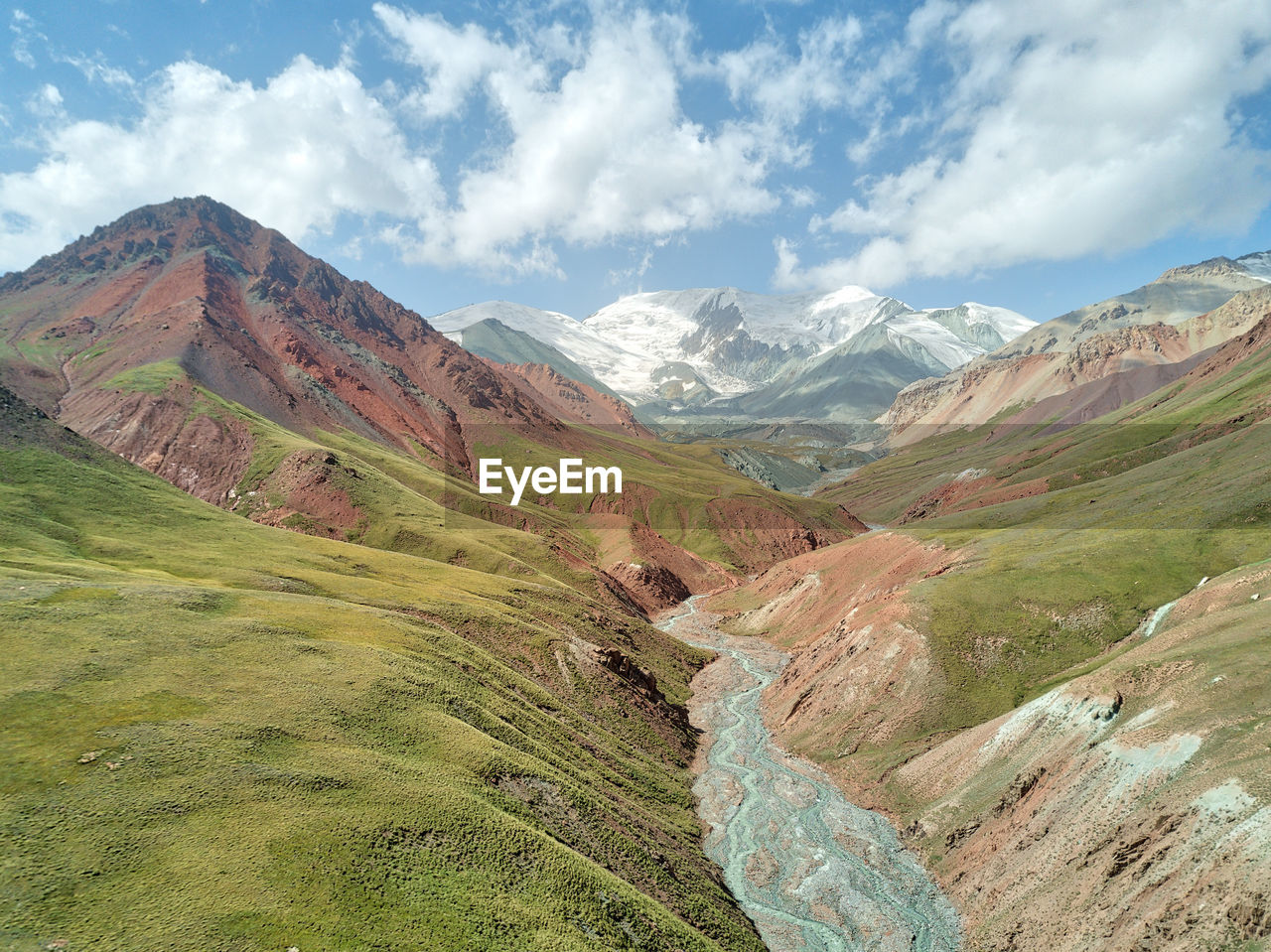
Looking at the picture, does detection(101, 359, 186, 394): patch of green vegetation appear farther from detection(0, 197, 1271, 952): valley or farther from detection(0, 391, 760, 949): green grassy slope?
detection(0, 391, 760, 949): green grassy slope

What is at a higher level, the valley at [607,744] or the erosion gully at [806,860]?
the valley at [607,744]

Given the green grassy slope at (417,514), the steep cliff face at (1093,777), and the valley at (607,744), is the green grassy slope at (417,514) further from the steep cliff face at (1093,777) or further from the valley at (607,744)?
the steep cliff face at (1093,777)

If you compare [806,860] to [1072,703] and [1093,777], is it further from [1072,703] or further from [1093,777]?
[1072,703]

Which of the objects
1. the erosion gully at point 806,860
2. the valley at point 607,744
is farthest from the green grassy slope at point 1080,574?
the erosion gully at point 806,860

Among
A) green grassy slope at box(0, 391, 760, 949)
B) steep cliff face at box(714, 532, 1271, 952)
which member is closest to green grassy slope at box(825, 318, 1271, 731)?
steep cliff face at box(714, 532, 1271, 952)

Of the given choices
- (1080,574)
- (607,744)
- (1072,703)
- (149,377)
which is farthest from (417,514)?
(1072,703)
